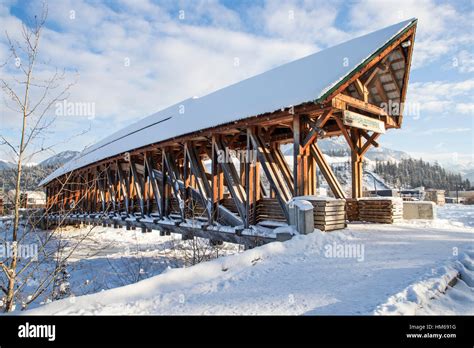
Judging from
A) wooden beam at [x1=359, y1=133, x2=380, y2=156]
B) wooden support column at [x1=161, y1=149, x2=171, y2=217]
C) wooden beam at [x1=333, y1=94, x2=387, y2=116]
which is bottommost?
wooden support column at [x1=161, y1=149, x2=171, y2=217]

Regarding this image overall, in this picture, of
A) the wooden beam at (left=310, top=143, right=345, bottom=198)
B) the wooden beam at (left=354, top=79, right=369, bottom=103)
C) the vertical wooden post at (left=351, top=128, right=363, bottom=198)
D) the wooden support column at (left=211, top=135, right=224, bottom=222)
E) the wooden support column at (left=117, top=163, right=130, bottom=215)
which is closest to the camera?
the wooden beam at (left=354, top=79, right=369, bottom=103)

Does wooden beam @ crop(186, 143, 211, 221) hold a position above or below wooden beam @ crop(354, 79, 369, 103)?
below

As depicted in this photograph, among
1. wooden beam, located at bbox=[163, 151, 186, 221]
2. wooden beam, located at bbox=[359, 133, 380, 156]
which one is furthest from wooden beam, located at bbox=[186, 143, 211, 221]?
wooden beam, located at bbox=[359, 133, 380, 156]

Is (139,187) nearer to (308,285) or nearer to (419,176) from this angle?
(308,285)

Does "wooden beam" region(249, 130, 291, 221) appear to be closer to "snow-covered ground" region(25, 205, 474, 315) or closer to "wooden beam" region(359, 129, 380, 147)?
"snow-covered ground" region(25, 205, 474, 315)

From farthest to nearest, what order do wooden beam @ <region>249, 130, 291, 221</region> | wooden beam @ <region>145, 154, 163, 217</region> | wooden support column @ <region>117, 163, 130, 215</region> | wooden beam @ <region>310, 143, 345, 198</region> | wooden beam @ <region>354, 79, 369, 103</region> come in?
wooden support column @ <region>117, 163, 130, 215</region> < wooden beam @ <region>145, 154, 163, 217</region> < wooden beam @ <region>310, 143, 345, 198</region> < wooden beam @ <region>354, 79, 369, 103</region> < wooden beam @ <region>249, 130, 291, 221</region>

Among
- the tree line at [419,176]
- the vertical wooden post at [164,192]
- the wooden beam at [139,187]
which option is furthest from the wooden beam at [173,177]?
the tree line at [419,176]

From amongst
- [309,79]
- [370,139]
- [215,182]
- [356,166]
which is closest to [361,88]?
[309,79]

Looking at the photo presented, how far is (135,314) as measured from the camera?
3.36 m

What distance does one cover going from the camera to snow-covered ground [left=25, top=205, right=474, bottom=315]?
3.36 m

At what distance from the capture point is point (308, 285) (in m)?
4.14

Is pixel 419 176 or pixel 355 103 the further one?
pixel 419 176
